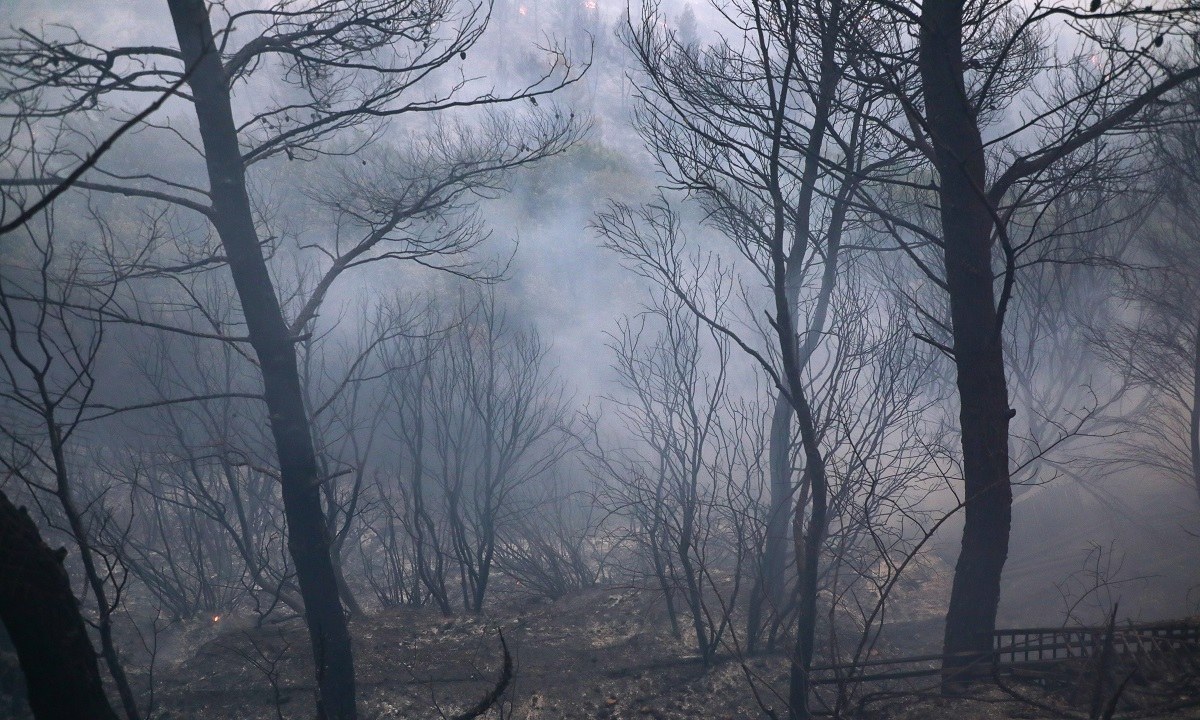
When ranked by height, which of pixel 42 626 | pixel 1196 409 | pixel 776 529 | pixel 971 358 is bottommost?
pixel 42 626

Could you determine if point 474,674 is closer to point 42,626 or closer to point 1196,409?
point 42,626

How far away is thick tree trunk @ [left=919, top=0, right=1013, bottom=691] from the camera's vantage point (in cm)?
406

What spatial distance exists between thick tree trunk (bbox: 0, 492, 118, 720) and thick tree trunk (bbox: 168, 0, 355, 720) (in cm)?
224

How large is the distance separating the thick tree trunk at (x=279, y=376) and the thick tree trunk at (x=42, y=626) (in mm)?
2238

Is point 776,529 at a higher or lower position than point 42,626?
higher

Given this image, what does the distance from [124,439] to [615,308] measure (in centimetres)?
1163

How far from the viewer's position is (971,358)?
13.6 ft

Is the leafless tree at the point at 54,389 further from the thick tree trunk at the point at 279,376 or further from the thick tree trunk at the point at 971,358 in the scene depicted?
the thick tree trunk at the point at 971,358

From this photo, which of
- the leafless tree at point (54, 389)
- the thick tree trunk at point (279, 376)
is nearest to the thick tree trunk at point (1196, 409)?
the thick tree trunk at point (279, 376)

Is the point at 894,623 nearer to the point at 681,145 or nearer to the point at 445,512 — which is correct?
the point at 445,512

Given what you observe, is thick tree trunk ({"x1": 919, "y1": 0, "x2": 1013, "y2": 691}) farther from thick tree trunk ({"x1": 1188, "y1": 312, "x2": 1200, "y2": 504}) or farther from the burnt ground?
thick tree trunk ({"x1": 1188, "y1": 312, "x2": 1200, "y2": 504})

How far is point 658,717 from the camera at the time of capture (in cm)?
512

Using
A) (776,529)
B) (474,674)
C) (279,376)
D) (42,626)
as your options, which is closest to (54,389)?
(279,376)

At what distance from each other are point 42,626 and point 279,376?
2468 mm
